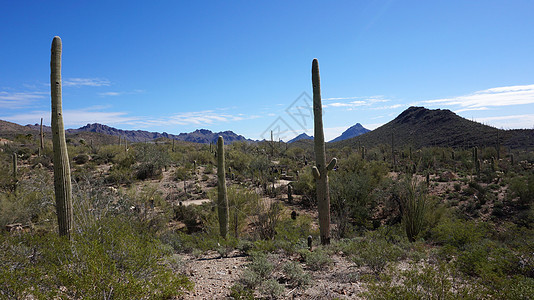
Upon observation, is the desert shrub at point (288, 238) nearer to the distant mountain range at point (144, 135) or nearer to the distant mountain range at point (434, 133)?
the distant mountain range at point (434, 133)

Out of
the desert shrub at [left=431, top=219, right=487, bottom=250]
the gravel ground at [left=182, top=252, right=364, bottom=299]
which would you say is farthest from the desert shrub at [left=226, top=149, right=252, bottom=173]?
the desert shrub at [left=431, top=219, right=487, bottom=250]

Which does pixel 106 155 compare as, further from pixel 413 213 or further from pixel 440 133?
pixel 440 133

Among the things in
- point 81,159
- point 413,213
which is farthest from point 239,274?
point 81,159

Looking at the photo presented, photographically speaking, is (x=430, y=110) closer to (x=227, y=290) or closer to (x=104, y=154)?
(x=104, y=154)

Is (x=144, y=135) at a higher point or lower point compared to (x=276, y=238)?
higher

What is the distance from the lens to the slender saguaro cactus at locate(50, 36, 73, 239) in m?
5.45

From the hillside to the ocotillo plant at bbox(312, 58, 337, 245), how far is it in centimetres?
2997

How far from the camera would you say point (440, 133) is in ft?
140

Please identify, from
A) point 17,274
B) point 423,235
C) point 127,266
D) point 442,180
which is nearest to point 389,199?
point 423,235

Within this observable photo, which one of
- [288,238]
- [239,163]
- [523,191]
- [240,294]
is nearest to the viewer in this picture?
[240,294]

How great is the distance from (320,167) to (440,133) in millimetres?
44338

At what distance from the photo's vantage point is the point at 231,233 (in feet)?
33.4

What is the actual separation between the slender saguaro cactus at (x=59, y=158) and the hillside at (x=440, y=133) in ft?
115

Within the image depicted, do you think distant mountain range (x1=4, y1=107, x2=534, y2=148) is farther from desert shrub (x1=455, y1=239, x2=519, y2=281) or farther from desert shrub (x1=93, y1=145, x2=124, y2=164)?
desert shrub (x1=455, y1=239, x2=519, y2=281)
